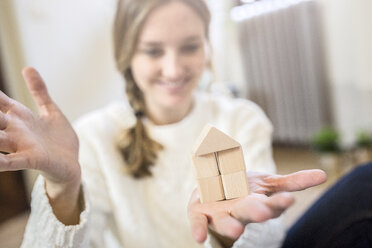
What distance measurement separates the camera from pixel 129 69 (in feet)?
1.49

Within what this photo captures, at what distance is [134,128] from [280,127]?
0.57 meters

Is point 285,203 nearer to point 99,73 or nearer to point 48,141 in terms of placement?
point 48,141

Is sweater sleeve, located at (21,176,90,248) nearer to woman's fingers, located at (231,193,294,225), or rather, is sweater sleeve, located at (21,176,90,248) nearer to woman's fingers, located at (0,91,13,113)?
woman's fingers, located at (0,91,13,113)

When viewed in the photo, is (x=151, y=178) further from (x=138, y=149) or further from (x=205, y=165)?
(x=205, y=165)

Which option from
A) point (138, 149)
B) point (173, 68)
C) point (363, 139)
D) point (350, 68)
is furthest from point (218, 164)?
point (363, 139)

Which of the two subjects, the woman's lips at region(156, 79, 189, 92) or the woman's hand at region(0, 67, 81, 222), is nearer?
the woman's hand at region(0, 67, 81, 222)

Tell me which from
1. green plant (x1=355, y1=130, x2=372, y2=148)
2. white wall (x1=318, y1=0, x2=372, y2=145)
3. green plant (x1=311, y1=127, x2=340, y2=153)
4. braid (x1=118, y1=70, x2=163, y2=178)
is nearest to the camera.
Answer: braid (x1=118, y1=70, x2=163, y2=178)

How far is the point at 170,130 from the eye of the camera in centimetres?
51

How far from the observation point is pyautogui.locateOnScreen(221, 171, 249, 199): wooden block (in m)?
0.28

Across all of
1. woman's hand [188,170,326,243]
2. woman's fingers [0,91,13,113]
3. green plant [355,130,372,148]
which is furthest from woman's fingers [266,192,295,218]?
green plant [355,130,372,148]

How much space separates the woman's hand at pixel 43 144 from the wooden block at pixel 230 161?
15 cm

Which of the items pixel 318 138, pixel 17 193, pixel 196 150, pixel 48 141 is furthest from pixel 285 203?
pixel 318 138

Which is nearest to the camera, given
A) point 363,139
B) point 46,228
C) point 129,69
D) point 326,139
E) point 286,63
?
point 46,228

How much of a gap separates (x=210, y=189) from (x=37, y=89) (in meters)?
0.20
